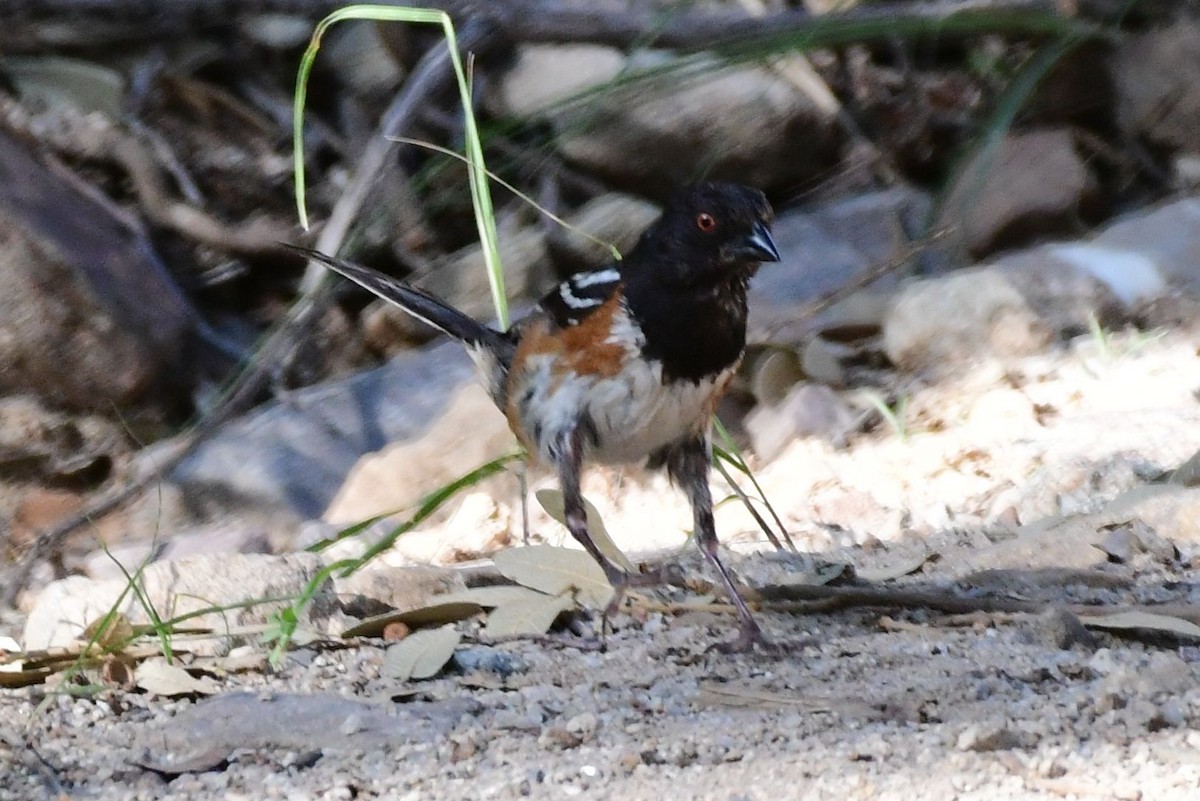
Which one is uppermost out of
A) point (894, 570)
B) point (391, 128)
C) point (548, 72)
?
point (391, 128)

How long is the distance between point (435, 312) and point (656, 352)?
2.39 ft

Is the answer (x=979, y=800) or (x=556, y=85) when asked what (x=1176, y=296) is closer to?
(x=556, y=85)

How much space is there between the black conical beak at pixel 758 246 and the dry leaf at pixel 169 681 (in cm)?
114

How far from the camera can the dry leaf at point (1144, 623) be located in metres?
2.09

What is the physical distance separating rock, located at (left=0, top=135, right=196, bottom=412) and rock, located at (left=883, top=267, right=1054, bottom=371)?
238cm

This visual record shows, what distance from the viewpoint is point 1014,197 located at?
17.1ft

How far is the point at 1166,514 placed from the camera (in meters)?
2.62

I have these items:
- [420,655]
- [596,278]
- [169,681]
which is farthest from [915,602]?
[169,681]

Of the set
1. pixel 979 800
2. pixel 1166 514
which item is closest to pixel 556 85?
pixel 1166 514

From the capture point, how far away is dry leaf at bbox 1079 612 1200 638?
2090 mm

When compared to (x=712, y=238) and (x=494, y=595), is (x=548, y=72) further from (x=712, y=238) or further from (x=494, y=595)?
(x=494, y=595)

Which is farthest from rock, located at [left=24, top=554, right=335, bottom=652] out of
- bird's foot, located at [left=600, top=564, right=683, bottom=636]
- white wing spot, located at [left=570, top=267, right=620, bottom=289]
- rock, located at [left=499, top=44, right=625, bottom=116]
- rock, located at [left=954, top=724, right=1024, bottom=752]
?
rock, located at [left=499, top=44, right=625, bottom=116]

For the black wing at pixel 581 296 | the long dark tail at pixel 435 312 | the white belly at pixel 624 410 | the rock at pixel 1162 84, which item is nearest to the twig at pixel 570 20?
the rock at pixel 1162 84

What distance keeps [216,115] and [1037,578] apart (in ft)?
12.8
